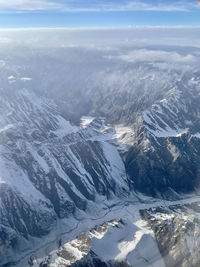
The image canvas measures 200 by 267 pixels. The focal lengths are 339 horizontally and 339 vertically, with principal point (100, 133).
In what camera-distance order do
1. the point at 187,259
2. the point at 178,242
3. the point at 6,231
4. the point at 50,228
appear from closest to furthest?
the point at 187,259, the point at 178,242, the point at 6,231, the point at 50,228

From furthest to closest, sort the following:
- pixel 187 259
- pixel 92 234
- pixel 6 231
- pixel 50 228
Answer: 1. pixel 50 228
2. pixel 6 231
3. pixel 92 234
4. pixel 187 259

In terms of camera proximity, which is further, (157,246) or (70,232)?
(70,232)

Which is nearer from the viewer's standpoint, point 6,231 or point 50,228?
point 6,231

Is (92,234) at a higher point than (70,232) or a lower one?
higher

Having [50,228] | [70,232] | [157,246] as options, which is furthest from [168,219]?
[50,228]

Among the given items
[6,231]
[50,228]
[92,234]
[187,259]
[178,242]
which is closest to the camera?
[187,259]

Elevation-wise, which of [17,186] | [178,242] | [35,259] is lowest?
[35,259]

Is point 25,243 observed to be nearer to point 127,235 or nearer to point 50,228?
point 50,228

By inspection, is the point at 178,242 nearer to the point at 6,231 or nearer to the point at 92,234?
the point at 92,234

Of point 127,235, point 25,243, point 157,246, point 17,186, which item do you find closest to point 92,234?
point 127,235
